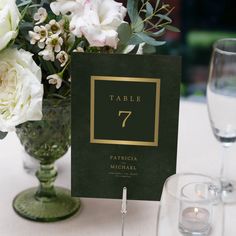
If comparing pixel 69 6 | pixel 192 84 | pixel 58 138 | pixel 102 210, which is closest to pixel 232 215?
pixel 102 210

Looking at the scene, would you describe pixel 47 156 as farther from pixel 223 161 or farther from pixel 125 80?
pixel 223 161

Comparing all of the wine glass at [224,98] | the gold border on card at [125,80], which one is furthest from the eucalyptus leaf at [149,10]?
the wine glass at [224,98]

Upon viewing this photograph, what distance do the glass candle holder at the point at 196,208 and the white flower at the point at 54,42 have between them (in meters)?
0.27

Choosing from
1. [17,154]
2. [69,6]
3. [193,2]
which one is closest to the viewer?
[69,6]

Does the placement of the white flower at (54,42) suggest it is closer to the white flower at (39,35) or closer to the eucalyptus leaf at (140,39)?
the white flower at (39,35)

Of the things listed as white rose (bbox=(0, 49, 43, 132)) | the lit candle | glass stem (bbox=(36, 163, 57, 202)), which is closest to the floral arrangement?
white rose (bbox=(0, 49, 43, 132))

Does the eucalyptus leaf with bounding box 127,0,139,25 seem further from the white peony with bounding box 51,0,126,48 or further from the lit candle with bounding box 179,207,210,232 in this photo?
the lit candle with bounding box 179,207,210,232

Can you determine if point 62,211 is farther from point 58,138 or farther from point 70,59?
point 70,59

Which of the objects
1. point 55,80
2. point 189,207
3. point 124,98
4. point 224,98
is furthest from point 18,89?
point 224,98

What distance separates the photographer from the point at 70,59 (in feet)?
2.93

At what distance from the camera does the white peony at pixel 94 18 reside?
85cm

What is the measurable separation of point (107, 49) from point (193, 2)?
6.27 ft

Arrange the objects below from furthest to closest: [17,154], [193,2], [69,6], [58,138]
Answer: [193,2], [17,154], [58,138], [69,6]

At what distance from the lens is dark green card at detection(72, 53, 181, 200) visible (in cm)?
89
